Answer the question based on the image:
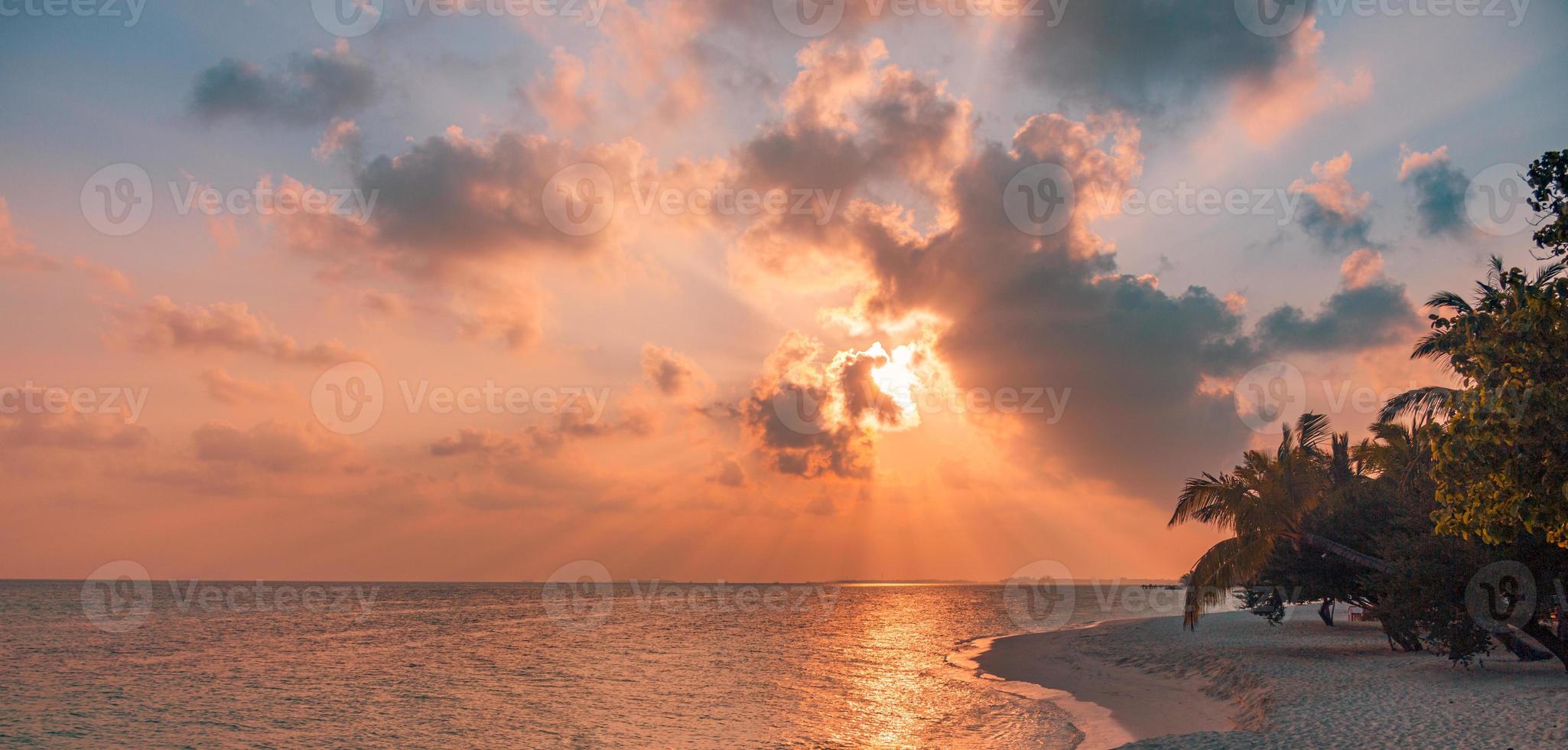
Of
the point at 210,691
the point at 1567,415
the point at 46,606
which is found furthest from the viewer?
the point at 46,606

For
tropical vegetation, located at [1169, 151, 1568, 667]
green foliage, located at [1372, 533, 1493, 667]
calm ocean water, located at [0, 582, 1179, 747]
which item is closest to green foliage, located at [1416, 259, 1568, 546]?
tropical vegetation, located at [1169, 151, 1568, 667]

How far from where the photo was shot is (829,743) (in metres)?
28.3

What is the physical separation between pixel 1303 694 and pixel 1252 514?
5898mm

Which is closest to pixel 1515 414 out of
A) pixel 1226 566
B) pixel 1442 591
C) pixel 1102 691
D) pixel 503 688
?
pixel 1442 591

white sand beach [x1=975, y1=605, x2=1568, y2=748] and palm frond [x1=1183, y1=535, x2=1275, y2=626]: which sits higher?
palm frond [x1=1183, y1=535, x2=1275, y2=626]

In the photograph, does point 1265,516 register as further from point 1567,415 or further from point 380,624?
point 380,624

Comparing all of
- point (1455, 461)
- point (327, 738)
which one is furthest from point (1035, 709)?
point (327, 738)

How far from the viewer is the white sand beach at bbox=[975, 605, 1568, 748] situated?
2003cm

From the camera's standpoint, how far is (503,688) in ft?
148

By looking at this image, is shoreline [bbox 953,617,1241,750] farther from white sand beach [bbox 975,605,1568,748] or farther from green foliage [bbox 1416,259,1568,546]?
green foliage [bbox 1416,259,1568,546]

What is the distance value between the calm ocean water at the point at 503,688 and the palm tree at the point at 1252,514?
7.95m

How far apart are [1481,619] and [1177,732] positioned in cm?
974

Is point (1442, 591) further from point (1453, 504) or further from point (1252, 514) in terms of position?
point (1453, 504)

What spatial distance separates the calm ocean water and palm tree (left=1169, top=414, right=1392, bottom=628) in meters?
7.95
